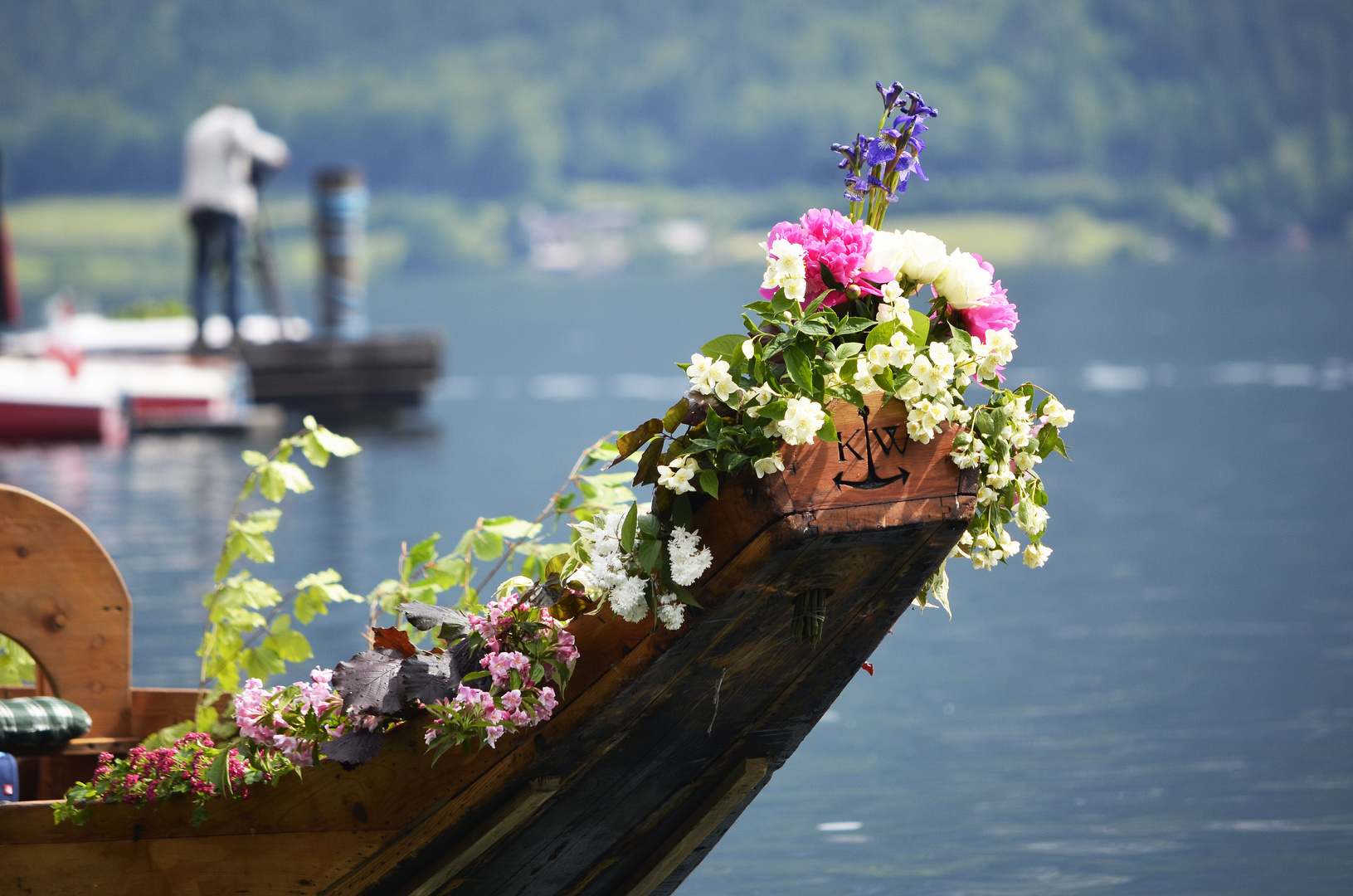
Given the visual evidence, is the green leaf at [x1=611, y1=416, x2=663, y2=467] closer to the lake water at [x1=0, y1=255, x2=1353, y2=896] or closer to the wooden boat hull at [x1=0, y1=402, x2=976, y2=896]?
the wooden boat hull at [x1=0, y1=402, x2=976, y2=896]

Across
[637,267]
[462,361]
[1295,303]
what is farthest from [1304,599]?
[637,267]

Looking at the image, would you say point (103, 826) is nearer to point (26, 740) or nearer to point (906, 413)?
point (26, 740)

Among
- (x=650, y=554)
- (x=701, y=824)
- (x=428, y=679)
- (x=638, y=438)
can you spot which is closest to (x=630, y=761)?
(x=701, y=824)

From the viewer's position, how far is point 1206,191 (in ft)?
413

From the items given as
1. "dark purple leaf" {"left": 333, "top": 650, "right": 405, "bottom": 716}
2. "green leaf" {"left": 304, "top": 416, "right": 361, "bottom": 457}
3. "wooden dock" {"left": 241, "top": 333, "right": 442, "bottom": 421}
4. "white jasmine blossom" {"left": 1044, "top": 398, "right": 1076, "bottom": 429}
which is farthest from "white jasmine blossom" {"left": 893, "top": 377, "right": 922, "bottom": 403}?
"wooden dock" {"left": 241, "top": 333, "right": 442, "bottom": 421}

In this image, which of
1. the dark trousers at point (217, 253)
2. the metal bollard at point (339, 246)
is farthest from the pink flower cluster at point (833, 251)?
the dark trousers at point (217, 253)

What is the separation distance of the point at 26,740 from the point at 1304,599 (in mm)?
10101

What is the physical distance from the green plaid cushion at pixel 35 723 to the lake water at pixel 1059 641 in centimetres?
255

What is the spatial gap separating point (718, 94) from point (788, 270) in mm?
147621

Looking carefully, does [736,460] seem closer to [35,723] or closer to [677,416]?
[677,416]

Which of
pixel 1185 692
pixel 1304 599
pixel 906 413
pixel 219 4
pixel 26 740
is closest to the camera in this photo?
pixel 906 413

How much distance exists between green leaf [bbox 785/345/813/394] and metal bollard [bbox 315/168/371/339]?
77.4ft

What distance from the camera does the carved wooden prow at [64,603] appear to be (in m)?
4.46

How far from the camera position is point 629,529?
3.18 metres
